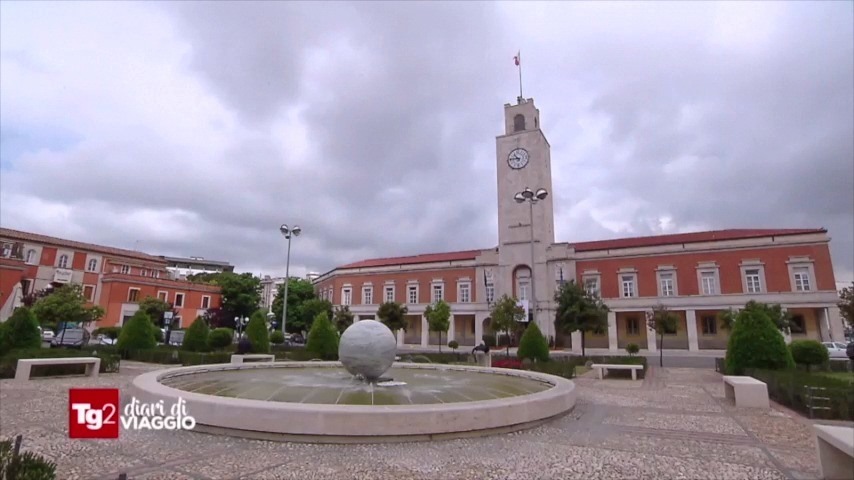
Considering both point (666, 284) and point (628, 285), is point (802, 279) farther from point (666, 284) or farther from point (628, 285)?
point (628, 285)

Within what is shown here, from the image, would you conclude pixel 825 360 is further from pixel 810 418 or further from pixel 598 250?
pixel 598 250

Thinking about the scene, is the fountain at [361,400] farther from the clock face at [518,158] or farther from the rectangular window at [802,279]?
the clock face at [518,158]

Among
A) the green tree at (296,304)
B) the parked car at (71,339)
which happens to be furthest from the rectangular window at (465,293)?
the parked car at (71,339)

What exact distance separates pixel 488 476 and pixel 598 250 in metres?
37.6

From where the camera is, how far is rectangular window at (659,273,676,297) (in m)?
36.8

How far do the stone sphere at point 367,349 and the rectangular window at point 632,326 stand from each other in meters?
34.1

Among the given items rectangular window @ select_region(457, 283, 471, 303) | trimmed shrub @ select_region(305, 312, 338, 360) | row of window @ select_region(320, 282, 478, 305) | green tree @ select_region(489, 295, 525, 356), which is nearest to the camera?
trimmed shrub @ select_region(305, 312, 338, 360)

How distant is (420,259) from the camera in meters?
49.7

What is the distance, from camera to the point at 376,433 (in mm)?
6527

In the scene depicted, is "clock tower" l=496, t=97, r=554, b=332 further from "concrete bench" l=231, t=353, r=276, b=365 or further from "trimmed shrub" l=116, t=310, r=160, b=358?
"trimmed shrub" l=116, t=310, r=160, b=358

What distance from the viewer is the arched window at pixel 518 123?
46.0 meters

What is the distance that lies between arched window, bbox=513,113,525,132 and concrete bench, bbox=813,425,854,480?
4300cm

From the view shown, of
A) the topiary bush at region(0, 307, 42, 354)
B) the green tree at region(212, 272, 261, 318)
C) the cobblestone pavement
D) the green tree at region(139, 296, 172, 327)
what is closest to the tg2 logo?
the cobblestone pavement

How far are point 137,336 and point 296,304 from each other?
34941mm
